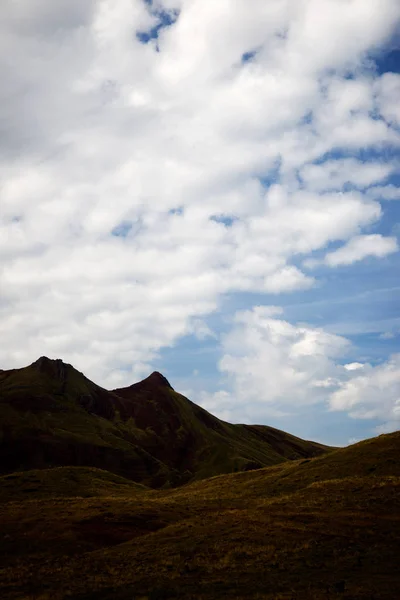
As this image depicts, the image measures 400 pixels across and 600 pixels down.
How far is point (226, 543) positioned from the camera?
128ft

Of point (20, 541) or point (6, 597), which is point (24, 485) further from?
point (6, 597)

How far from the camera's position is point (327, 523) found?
43.5 m

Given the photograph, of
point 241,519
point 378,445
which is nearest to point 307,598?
point 241,519

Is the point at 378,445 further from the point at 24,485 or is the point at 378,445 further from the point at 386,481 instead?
the point at 24,485

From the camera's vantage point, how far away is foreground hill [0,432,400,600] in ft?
94.9

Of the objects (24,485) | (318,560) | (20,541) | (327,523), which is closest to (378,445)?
(327,523)

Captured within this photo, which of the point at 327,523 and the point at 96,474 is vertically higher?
the point at 96,474

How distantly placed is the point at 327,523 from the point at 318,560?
35.5ft

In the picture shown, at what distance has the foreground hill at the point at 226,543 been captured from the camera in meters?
28.9

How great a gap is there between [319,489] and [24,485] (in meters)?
52.1

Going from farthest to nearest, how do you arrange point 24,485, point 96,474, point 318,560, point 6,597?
point 96,474, point 24,485, point 318,560, point 6,597

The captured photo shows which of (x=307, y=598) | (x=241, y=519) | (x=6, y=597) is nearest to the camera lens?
(x=307, y=598)

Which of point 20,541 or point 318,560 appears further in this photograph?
point 20,541

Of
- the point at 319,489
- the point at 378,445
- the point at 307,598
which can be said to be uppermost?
the point at 378,445
